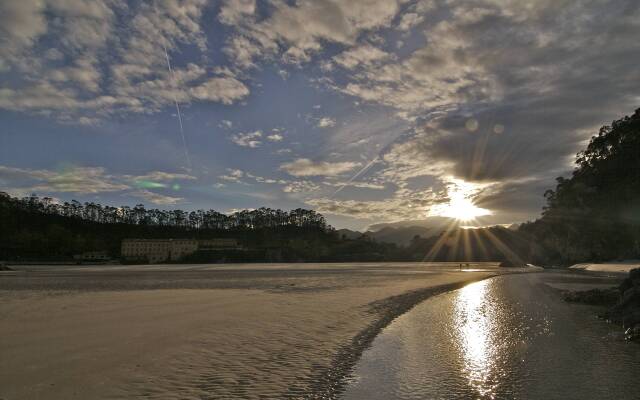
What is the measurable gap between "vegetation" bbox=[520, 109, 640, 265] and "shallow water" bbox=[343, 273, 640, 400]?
150 feet

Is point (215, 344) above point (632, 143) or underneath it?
underneath

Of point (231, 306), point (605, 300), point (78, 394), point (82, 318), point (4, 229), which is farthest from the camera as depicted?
point (4, 229)

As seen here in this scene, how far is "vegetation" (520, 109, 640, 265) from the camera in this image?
2112 inches

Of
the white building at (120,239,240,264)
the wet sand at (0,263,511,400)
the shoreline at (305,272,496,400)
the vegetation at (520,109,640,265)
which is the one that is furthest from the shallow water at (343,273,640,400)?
the white building at (120,239,240,264)

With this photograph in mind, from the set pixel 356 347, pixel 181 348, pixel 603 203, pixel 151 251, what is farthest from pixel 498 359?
pixel 151 251

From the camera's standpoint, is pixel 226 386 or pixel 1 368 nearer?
pixel 226 386

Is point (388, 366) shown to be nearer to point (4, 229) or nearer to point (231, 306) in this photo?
point (231, 306)

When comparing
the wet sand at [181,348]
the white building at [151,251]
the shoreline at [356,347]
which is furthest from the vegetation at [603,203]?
the white building at [151,251]

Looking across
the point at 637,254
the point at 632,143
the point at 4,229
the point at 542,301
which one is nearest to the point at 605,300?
the point at 542,301

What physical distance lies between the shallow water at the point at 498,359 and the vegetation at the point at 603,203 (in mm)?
45613

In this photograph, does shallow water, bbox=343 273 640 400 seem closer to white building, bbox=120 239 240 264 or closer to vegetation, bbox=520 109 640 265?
vegetation, bbox=520 109 640 265

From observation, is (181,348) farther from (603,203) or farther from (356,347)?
(603,203)

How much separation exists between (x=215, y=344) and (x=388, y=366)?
5.03 meters

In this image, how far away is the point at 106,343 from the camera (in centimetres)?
1147
